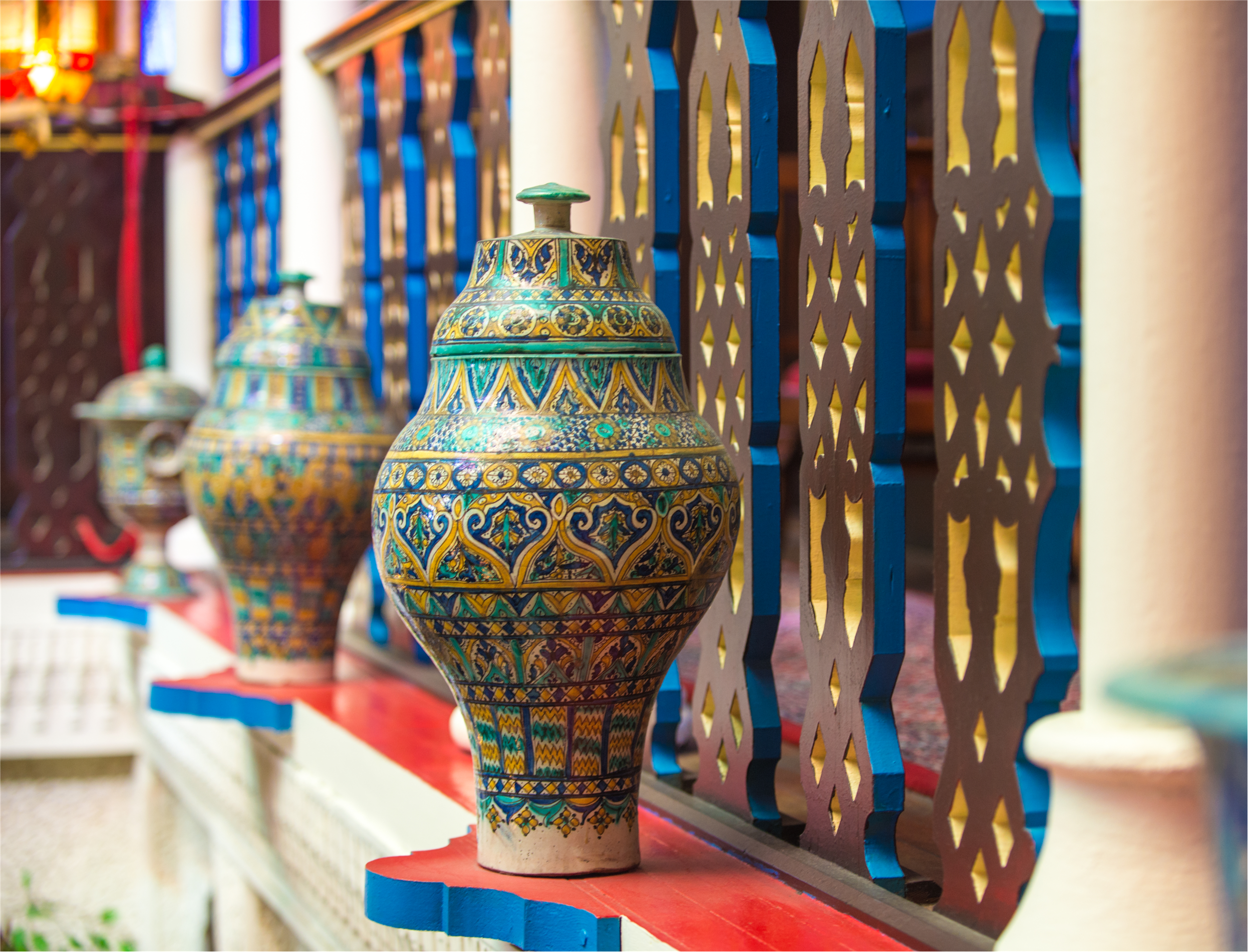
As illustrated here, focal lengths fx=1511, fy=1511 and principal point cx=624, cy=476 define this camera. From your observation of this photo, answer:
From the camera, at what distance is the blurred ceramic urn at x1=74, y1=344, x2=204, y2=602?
4891mm

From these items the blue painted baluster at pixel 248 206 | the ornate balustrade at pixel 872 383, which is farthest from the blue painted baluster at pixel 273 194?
the ornate balustrade at pixel 872 383

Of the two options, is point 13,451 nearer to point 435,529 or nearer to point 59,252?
point 59,252

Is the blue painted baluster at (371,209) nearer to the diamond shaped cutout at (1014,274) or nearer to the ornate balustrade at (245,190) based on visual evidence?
the ornate balustrade at (245,190)

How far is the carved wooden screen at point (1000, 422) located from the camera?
1.52 metres

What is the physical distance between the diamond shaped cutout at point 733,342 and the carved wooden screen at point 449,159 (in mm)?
1136

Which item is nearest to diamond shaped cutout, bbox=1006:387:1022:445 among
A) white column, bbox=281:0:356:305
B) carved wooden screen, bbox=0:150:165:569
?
white column, bbox=281:0:356:305

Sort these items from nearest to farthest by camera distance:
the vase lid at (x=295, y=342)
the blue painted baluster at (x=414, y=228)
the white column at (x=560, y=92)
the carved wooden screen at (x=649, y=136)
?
the carved wooden screen at (x=649, y=136) → the white column at (x=560, y=92) → the vase lid at (x=295, y=342) → the blue painted baluster at (x=414, y=228)

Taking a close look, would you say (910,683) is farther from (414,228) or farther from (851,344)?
(851,344)

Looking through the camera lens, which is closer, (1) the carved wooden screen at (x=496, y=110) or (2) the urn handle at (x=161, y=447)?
(1) the carved wooden screen at (x=496, y=110)

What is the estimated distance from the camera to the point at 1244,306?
1308mm

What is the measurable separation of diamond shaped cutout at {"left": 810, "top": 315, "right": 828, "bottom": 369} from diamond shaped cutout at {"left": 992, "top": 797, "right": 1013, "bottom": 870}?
593mm

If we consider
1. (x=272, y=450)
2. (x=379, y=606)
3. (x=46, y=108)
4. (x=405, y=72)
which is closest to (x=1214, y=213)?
(x=272, y=450)

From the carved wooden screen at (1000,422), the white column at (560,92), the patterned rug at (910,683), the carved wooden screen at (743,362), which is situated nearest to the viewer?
the carved wooden screen at (1000,422)

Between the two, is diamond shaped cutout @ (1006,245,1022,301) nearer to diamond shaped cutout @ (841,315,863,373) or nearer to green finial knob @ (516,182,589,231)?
diamond shaped cutout @ (841,315,863,373)
